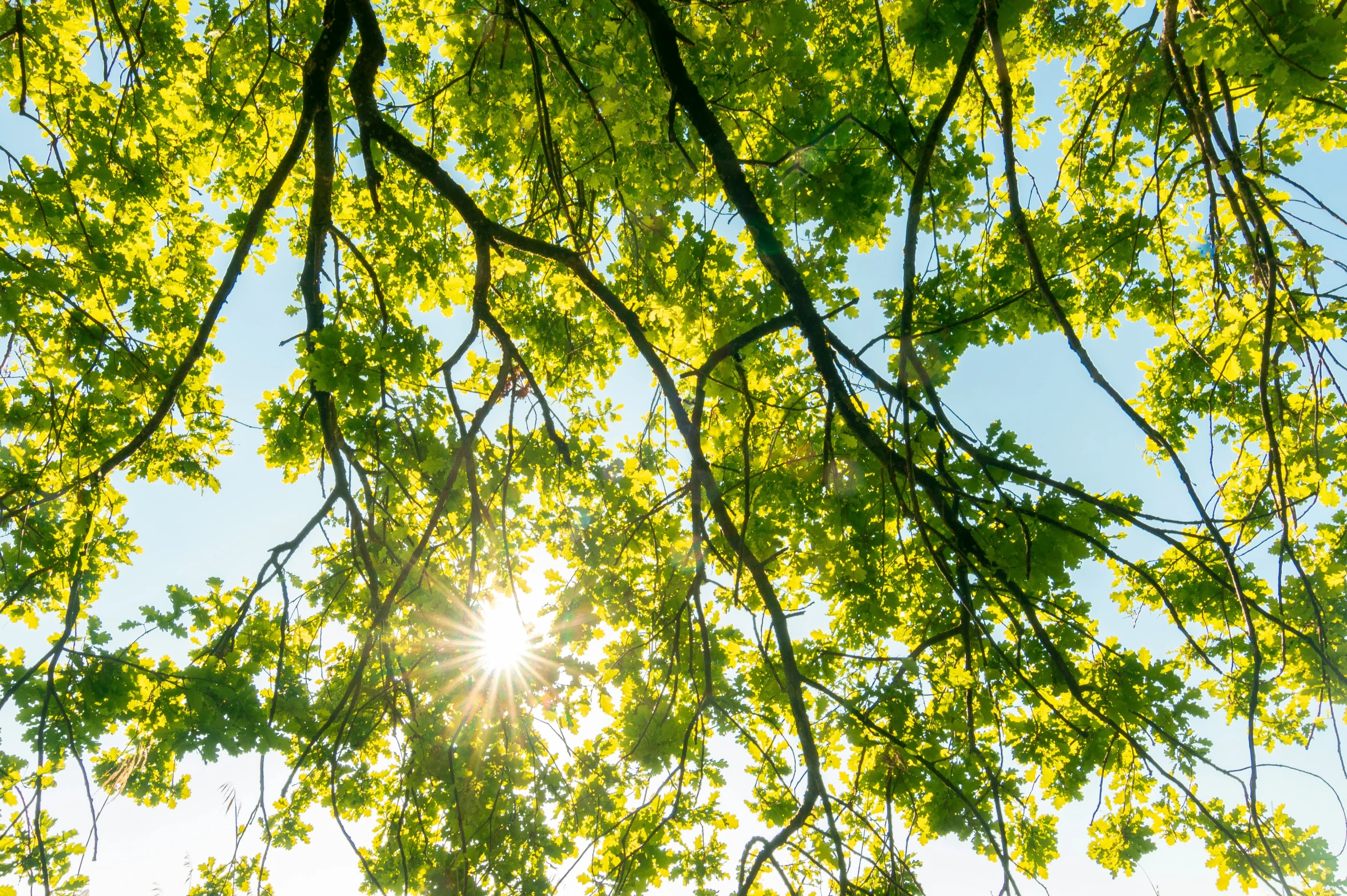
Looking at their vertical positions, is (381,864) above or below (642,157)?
below

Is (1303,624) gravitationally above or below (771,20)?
below

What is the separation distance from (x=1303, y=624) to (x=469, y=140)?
9.21 metres

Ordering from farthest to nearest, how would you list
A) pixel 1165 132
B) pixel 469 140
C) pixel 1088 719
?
pixel 469 140
pixel 1165 132
pixel 1088 719

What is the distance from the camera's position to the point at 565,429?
10.6ft

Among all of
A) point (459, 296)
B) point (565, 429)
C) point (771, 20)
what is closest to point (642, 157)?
point (771, 20)

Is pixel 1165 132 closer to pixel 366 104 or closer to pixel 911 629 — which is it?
pixel 911 629

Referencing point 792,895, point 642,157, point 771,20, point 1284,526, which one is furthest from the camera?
point 642,157

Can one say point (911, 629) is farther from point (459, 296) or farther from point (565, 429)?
point (459, 296)

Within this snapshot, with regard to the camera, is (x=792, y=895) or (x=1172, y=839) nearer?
(x=792, y=895)

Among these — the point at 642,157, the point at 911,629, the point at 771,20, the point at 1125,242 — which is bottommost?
the point at 911,629

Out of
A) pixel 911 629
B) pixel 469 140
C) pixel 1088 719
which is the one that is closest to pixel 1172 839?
pixel 1088 719

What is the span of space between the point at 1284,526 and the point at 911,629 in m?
3.51

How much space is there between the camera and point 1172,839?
4594 mm

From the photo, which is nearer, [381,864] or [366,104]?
[366,104]
